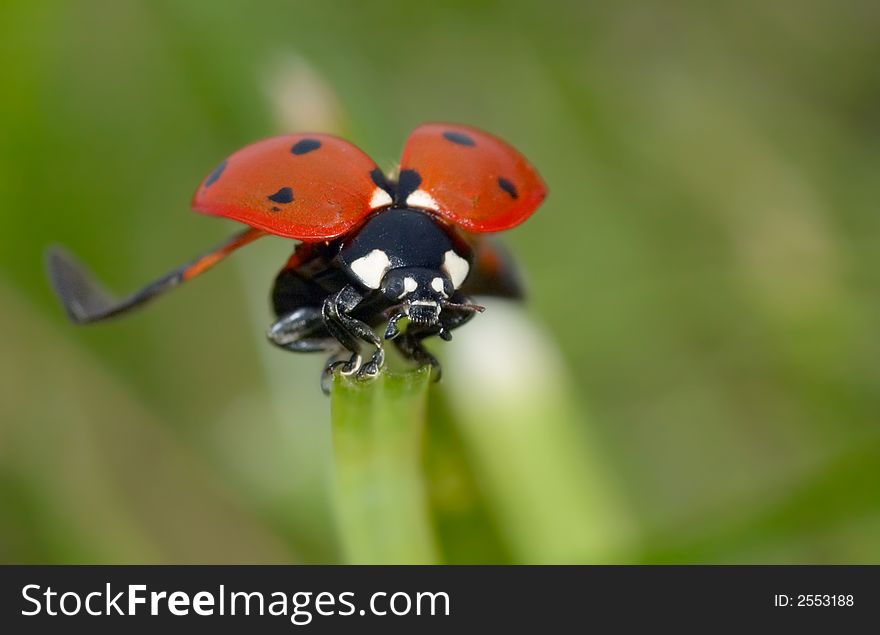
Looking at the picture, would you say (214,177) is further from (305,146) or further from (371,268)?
(371,268)

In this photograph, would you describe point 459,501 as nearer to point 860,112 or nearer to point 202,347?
point 202,347

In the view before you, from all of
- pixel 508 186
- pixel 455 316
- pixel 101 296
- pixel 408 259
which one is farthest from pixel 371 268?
pixel 101 296

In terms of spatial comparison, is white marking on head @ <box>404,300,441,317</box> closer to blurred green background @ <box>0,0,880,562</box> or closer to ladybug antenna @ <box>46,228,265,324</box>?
ladybug antenna @ <box>46,228,265,324</box>

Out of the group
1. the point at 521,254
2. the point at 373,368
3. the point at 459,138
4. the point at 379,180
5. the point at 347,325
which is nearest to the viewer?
the point at 373,368

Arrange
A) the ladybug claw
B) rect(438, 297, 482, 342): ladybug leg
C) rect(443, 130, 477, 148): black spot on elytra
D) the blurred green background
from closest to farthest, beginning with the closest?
the ladybug claw → rect(438, 297, 482, 342): ladybug leg → rect(443, 130, 477, 148): black spot on elytra → the blurred green background

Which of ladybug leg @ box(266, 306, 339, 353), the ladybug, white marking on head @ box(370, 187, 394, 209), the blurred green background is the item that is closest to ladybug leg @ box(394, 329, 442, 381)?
the ladybug
